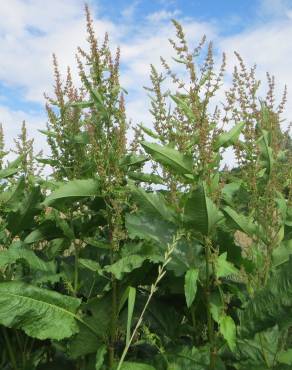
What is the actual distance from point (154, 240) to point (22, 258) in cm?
82

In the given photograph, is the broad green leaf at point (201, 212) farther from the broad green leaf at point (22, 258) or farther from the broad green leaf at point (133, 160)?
the broad green leaf at point (22, 258)

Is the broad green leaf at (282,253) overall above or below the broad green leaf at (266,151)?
below

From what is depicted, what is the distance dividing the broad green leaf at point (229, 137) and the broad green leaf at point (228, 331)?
3.03 feet

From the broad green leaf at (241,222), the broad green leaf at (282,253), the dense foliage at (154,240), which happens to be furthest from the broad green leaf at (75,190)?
the broad green leaf at (282,253)

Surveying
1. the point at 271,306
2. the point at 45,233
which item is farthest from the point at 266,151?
the point at 45,233

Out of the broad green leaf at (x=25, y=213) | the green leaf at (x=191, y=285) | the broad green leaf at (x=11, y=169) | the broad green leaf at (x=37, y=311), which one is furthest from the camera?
the broad green leaf at (x=11, y=169)

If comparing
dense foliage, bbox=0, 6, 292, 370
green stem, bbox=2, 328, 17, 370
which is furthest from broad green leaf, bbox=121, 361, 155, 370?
green stem, bbox=2, 328, 17, 370

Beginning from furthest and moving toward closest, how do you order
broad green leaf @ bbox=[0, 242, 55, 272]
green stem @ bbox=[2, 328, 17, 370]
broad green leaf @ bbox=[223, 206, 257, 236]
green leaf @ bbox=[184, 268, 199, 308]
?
1. green stem @ bbox=[2, 328, 17, 370]
2. broad green leaf @ bbox=[0, 242, 55, 272]
3. broad green leaf @ bbox=[223, 206, 257, 236]
4. green leaf @ bbox=[184, 268, 199, 308]

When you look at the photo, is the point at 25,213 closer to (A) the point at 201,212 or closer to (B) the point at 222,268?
(A) the point at 201,212

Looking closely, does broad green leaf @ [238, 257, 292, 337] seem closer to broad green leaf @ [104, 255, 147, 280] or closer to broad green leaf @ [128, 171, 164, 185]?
broad green leaf @ [104, 255, 147, 280]

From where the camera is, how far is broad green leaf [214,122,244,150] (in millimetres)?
2791

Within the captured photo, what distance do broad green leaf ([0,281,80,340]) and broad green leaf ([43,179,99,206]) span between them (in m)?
0.50

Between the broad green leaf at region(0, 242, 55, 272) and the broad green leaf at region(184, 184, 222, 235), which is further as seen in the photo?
the broad green leaf at region(0, 242, 55, 272)

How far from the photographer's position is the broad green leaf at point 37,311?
268 centimetres
